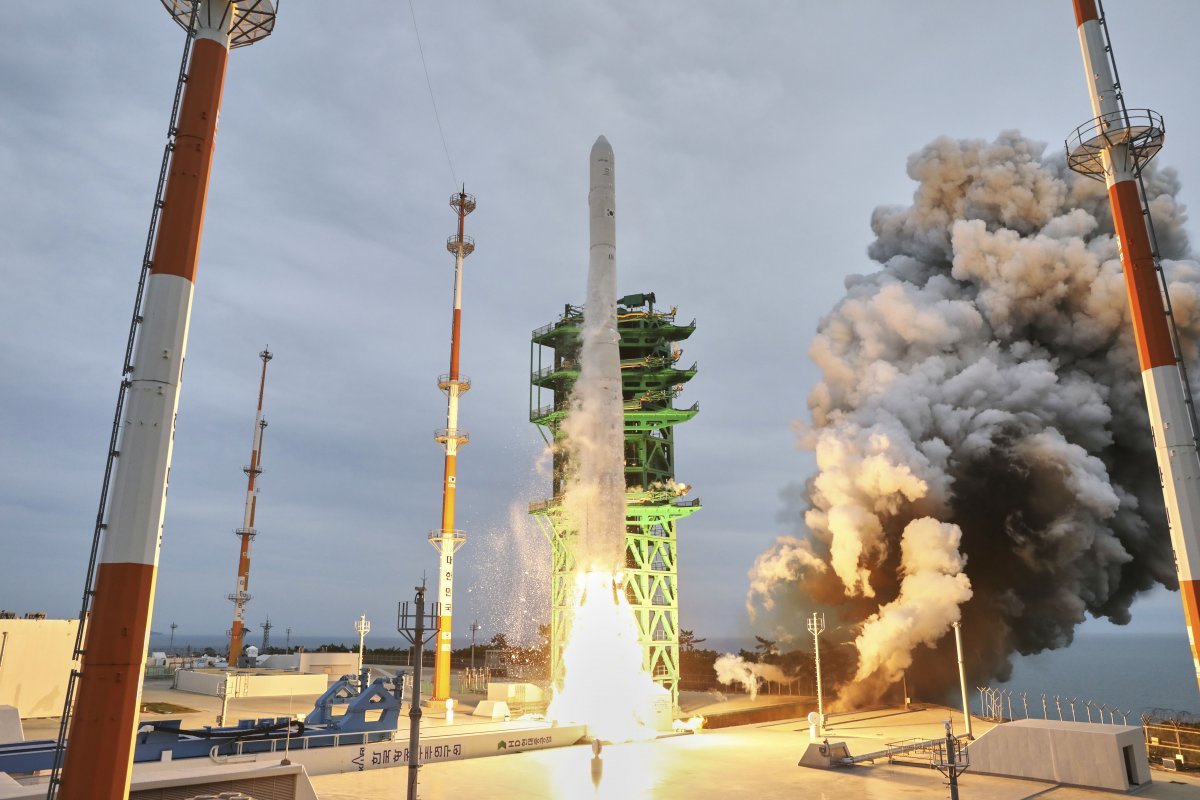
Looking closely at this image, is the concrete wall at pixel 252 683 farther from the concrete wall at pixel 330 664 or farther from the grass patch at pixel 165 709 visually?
the concrete wall at pixel 330 664

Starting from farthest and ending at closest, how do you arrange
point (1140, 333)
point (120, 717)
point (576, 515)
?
1. point (576, 515)
2. point (1140, 333)
3. point (120, 717)

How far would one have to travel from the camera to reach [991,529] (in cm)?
4184

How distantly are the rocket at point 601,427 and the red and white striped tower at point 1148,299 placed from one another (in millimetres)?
17920

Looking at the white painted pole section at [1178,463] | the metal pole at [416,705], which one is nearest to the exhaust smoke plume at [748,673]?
the white painted pole section at [1178,463]

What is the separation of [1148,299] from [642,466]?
24364 millimetres

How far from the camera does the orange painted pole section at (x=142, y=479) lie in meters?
12.6

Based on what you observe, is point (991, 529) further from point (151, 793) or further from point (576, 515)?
point (151, 793)

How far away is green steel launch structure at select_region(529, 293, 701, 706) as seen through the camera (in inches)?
1518

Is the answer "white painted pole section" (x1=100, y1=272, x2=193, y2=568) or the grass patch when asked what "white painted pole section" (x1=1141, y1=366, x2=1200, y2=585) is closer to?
"white painted pole section" (x1=100, y1=272, x2=193, y2=568)

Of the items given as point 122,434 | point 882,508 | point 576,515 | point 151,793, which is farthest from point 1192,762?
point 122,434

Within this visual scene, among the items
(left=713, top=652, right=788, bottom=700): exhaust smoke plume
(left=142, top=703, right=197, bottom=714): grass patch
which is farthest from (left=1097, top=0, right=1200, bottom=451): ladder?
(left=142, top=703, right=197, bottom=714): grass patch

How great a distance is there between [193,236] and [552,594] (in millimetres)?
30202

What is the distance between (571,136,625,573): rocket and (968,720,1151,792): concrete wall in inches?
576

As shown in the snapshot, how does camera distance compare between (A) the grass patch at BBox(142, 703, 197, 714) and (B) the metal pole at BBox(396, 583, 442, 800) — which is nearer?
(B) the metal pole at BBox(396, 583, 442, 800)
